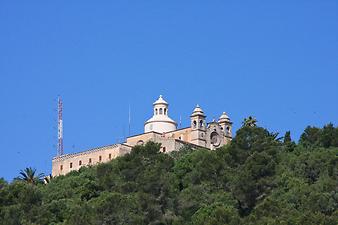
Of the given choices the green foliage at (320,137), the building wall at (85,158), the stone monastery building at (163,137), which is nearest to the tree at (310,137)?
the green foliage at (320,137)

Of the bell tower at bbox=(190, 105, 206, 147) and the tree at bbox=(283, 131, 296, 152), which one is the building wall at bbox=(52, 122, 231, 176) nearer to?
the bell tower at bbox=(190, 105, 206, 147)

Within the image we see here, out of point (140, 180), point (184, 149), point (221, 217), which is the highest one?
point (184, 149)

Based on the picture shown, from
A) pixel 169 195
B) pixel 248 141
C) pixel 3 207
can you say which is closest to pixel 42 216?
pixel 3 207

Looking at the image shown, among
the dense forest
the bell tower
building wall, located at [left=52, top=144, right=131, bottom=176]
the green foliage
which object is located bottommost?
the dense forest

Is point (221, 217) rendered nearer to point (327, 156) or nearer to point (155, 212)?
point (155, 212)

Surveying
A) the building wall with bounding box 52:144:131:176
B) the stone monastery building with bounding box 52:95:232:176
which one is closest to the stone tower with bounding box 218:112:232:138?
the stone monastery building with bounding box 52:95:232:176

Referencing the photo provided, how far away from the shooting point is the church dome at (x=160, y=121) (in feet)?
319

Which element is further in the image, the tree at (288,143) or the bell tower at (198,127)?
the bell tower at (198,127)

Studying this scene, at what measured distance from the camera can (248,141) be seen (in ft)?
261

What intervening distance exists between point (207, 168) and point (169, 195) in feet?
23.1

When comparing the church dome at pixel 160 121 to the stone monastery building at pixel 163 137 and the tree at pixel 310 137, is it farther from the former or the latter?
the tree at pixel 310 137

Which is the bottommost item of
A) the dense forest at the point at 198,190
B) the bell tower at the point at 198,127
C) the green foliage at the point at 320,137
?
the dense forest at the point at 198,190

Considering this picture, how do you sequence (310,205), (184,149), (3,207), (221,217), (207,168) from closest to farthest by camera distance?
(221,217), (310,205), (3,207), (207,168), (184,149)

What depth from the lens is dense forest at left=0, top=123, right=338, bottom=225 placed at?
63.0 meters
